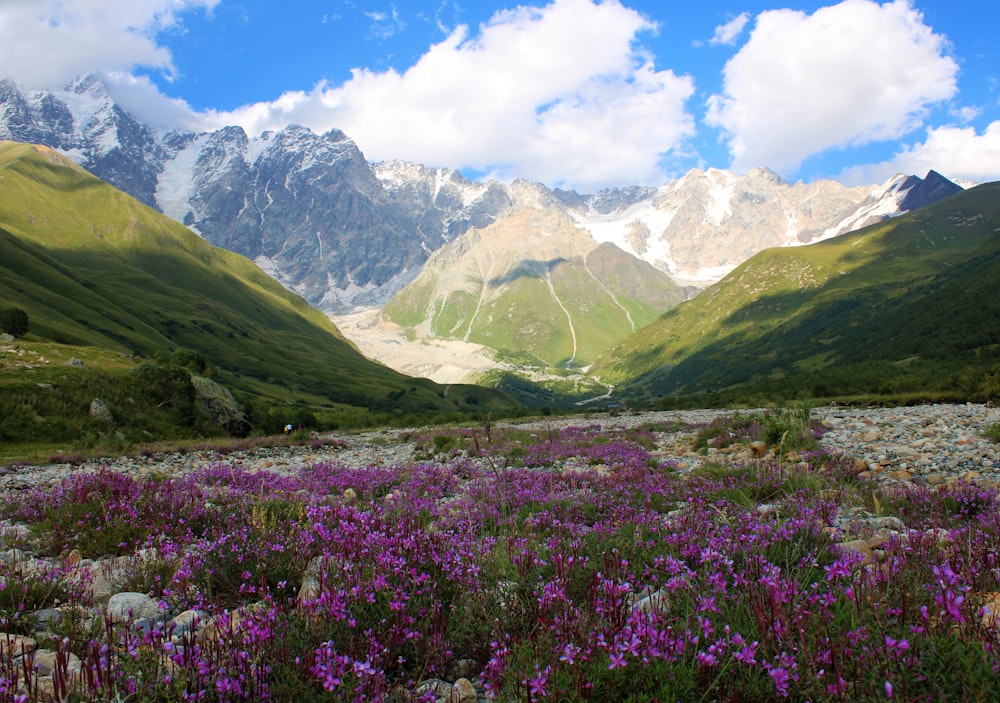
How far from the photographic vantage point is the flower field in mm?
3342

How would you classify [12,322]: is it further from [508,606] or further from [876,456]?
[876,456]

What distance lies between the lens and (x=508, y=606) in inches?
193

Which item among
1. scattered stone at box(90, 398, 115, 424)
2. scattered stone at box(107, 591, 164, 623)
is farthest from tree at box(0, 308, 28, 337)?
scattered stone at box(107, 591, 164, 623)

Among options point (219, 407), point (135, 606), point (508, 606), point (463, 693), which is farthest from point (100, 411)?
point (463, 693)

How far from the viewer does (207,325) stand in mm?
199250

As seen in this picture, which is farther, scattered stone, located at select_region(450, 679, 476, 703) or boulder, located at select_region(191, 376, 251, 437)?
boulder, located at select_region(191, 376, 251, 437)

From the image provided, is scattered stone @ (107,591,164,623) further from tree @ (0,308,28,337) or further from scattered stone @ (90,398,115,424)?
tree @ (0,308,28,337)

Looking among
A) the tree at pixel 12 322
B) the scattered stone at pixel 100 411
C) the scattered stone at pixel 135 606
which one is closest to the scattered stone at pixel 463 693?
the scattered stone at pixel 135 606

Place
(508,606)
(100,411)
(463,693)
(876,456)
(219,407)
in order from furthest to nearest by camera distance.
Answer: (219,407)
(100,411)
(876,456)
(508,606)
(463,693)

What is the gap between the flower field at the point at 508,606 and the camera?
3342mm

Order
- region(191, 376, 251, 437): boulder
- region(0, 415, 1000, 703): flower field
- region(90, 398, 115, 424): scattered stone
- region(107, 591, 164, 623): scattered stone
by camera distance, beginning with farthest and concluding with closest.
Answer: region(191, 376, 251, 437): boulder, region(90, 398, 115, 424): scattered stone, region(107, 591, 164, 623): scattered stone, region(0, 415, 1000, 703): flower field

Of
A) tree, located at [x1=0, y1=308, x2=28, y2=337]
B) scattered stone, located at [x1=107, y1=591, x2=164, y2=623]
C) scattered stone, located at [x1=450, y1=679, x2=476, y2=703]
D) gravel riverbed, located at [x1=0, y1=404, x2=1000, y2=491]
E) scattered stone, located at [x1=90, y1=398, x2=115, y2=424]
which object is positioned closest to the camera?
scattered stone, located at [x1=450, y1=679, x2=476, y2=703]

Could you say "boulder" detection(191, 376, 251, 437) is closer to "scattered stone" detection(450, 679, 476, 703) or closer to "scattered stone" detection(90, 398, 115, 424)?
"scattered stone" detection(90, 398, 115, 424)

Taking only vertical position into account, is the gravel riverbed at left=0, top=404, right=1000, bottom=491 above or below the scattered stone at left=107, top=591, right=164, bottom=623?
below
